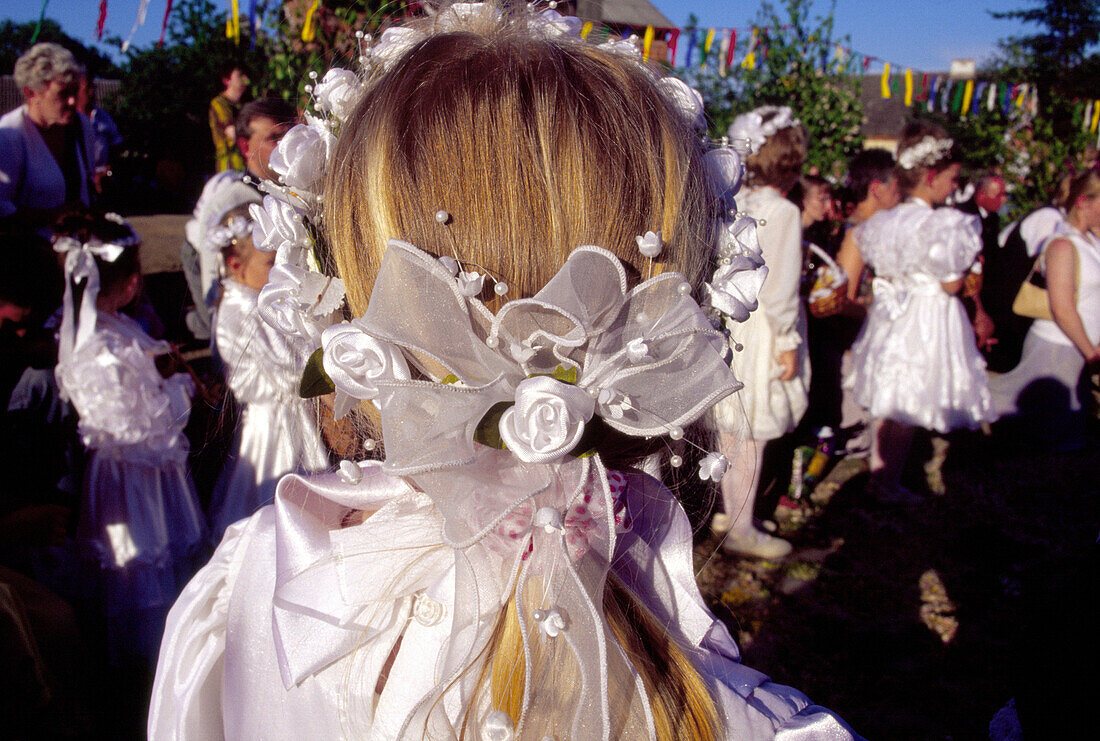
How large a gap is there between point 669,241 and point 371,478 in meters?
0.56

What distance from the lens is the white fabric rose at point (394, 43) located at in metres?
1.05

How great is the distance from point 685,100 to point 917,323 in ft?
12.9

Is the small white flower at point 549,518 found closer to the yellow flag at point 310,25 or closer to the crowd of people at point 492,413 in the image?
the crowd of people at point 492,413

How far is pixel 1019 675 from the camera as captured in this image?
4.51ft

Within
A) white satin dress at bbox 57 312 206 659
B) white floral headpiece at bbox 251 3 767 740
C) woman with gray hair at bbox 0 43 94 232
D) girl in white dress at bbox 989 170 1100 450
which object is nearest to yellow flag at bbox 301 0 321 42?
woman with gray hair at bbox 0 43 94 232

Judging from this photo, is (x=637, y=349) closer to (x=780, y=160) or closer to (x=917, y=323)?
(x=780, y=160)

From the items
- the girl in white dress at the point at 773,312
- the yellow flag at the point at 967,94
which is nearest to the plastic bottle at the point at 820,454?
the girl in white dress at the point at 773,312

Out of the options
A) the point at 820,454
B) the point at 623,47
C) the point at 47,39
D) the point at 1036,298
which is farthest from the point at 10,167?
the point at 47,39

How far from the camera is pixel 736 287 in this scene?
940mm

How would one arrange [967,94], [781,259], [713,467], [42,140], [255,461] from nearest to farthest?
[713,467]
[255,461]
[781,259]
[42,140]
[967,94]

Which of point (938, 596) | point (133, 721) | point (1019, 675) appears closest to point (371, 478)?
point (1019, 675)

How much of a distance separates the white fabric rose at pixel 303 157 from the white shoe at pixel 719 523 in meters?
3.45

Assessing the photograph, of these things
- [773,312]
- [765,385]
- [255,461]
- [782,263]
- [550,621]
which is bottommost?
[255,461]

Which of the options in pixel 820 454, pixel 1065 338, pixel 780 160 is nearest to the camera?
pixel 780 160
